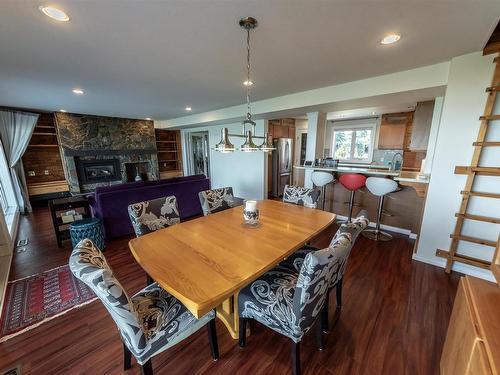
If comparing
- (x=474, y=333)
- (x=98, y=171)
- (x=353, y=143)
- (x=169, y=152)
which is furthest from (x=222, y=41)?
(x=169, y=152)

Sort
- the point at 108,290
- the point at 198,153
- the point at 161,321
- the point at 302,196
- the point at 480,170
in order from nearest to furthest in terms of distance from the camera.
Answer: the point at 108,290, the point at 161,321, the point at 480,170, the point at 302,196, the point at 198,153

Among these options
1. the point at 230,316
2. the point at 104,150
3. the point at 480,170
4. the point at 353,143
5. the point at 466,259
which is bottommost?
the point at 230,316

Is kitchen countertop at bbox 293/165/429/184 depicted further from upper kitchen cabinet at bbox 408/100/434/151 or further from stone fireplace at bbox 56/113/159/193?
stone fireplace at bbox 56/113/159/193

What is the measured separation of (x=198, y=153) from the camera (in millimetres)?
7148

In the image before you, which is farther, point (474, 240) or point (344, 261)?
point (474, 240)

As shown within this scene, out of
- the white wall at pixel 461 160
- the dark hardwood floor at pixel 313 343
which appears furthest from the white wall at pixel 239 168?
the dark hardwood floor at pixel 313 343

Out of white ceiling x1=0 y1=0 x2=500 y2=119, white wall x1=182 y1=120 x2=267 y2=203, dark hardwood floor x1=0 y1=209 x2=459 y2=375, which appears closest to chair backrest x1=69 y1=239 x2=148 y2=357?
dark hardwood floor x1=0 y1=209 x2=459 y2=375

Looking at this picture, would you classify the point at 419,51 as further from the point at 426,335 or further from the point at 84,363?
the point at 84,363

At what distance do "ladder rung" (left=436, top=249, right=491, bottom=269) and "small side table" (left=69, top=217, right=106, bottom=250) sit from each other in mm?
4300

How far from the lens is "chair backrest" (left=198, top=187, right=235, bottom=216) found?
2338 millimetres

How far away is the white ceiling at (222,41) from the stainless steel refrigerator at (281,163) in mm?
2465

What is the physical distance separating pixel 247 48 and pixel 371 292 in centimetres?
267

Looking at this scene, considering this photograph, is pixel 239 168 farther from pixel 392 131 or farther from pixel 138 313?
pixel 138 313

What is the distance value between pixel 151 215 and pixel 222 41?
171 cm
